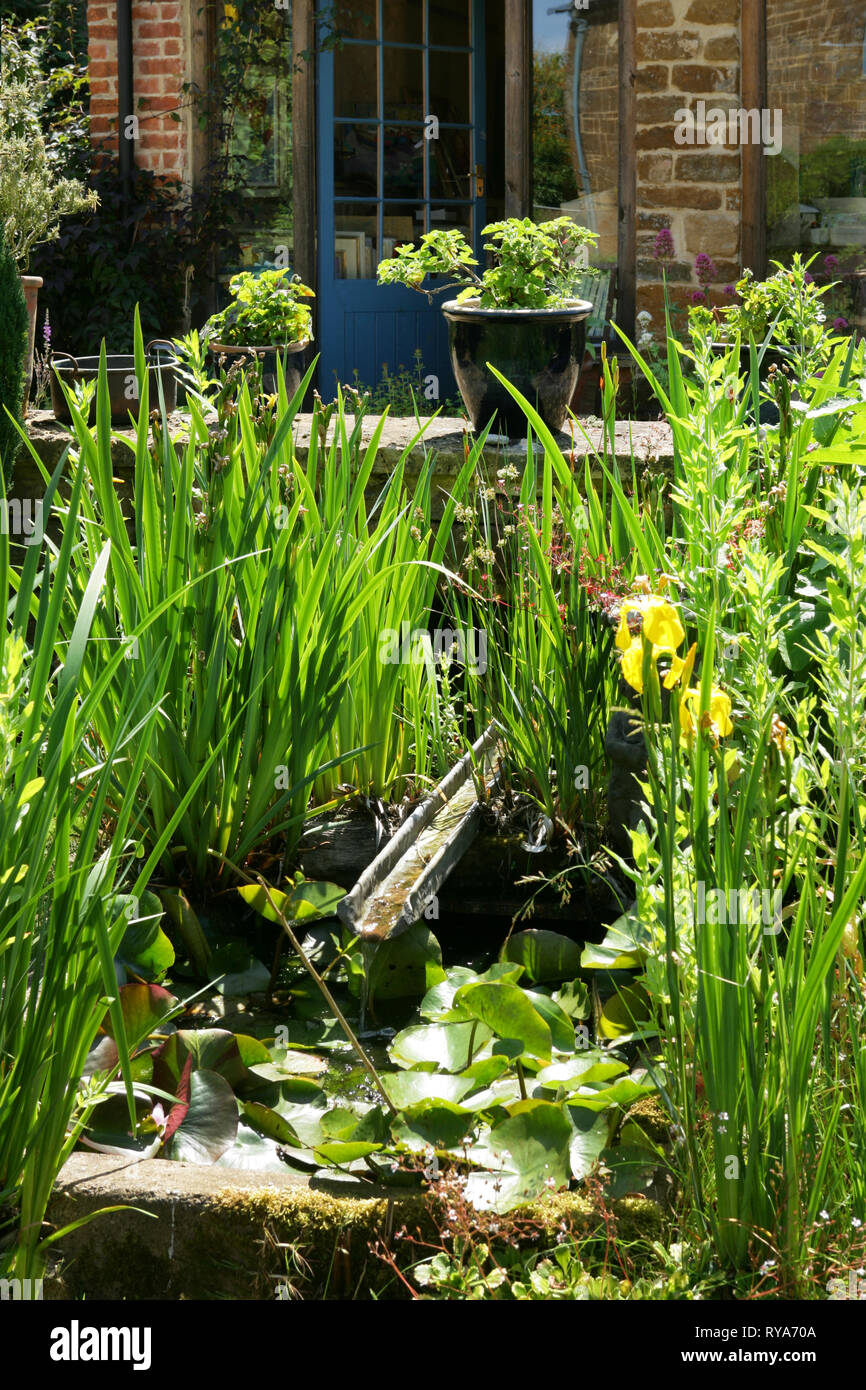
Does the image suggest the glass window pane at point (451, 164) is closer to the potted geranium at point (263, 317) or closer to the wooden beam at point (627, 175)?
the wooden beam at point (627, 175)

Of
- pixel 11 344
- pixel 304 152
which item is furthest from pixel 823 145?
pixel 11 344

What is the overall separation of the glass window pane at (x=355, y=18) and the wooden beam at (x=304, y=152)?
193 mm

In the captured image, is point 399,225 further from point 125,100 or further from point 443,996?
point 443,996

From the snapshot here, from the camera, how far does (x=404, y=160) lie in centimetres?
796

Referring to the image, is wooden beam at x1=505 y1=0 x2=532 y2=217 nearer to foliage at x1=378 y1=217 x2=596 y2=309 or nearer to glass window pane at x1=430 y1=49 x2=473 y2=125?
glass window pane at x1=430 y1=49 x2=473 y2=125

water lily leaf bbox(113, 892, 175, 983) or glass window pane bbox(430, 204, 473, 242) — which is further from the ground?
glass window pane bbox(430, 204, 473, 242)

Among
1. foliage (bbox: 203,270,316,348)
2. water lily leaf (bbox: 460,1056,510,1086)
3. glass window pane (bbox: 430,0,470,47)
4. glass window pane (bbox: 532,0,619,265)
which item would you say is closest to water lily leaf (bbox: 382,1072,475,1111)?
water lily leaf (bbox: 460,1056,510,1086)

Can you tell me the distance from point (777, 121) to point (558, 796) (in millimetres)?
6034

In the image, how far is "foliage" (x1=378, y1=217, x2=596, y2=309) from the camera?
3885 mm

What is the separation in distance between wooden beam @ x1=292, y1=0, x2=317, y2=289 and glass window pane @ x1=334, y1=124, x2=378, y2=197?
20 cm

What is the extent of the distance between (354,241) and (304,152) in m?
0.56

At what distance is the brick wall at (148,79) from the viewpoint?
289 inches

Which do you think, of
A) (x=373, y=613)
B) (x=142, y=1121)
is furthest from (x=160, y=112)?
(x=142, y=1121)

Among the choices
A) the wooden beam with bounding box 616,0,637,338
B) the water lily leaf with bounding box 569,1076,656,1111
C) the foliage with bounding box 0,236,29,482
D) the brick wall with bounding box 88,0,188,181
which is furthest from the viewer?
the brick wall with bounding box 88,0,188,181
